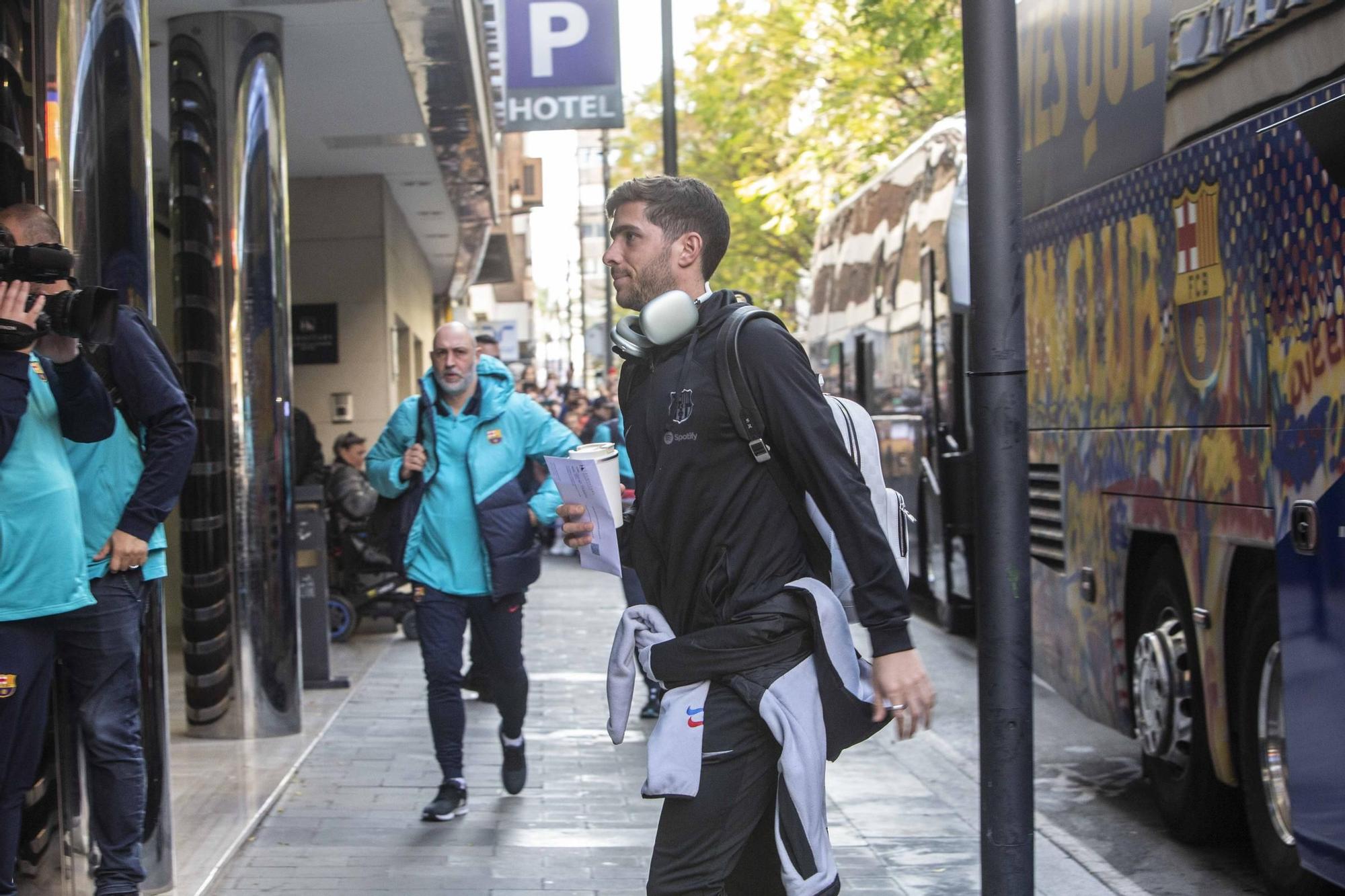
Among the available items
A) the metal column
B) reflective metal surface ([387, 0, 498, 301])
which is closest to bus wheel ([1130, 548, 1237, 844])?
the metal column

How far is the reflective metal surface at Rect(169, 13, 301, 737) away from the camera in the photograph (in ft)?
26.8

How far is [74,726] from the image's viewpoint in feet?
16.0

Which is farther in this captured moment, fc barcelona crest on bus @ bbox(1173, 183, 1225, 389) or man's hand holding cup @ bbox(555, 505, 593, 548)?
fc barcelona crest on bus @ bbox(1173, 183, 1225, 389)

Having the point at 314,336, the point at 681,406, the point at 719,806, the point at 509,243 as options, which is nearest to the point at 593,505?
the point at 681,406

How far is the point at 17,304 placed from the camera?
419 centimetres

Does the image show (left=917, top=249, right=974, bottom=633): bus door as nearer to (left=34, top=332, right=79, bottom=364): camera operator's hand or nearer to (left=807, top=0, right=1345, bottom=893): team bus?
(left=807, top=0, right=1345, bottom=893): team bus

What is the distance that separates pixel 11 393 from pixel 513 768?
3330mm

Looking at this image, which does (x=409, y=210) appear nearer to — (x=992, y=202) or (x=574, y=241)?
(x=992, y=202)

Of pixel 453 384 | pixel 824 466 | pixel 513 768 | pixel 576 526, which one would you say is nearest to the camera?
pixel 824 466

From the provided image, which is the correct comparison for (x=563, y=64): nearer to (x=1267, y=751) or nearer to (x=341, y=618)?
(x=341, y=618)

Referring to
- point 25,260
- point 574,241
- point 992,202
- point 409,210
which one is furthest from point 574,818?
point 574,241

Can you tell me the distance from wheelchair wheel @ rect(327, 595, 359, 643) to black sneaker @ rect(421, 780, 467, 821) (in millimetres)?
5838

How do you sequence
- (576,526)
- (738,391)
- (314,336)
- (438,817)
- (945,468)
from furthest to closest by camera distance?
(314,336) < (945,468) < (438,817) < (576,526) < (738,391)

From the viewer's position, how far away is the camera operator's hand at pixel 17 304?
4172mm
